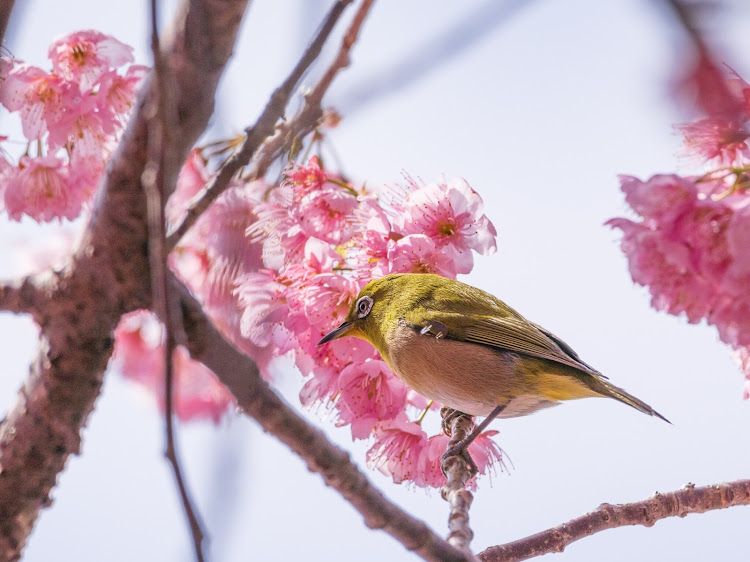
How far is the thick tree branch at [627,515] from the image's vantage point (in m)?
1.75

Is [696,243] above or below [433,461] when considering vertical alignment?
above

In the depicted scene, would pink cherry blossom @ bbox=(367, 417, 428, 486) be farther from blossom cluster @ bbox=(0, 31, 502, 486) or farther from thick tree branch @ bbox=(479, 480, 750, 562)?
thick tree branch @ bbox=(479, 480, 750, 562)

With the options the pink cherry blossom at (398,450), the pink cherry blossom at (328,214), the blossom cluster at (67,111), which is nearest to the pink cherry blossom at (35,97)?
the blossom cluster at (67,111)

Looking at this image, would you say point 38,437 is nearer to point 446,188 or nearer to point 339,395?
point 339,395

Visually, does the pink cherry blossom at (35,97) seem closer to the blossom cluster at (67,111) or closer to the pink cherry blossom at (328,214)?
the blossom cluster at (67,111)

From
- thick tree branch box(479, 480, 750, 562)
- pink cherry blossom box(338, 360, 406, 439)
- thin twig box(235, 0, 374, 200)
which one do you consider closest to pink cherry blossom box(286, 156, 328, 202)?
thin twig box(235, 0, 374, 200)

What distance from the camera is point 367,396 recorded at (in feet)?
6.82

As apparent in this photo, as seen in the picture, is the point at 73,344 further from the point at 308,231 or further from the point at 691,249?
the point at 691,249

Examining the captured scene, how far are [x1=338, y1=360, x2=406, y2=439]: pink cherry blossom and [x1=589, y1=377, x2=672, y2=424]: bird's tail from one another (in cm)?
61

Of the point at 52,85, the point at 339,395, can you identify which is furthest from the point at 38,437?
the point at 52,85

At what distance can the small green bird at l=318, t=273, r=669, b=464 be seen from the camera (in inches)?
88.3

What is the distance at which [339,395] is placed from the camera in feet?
6.69

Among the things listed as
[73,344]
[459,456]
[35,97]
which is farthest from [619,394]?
[35,97]

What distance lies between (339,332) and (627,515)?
0.94 m
